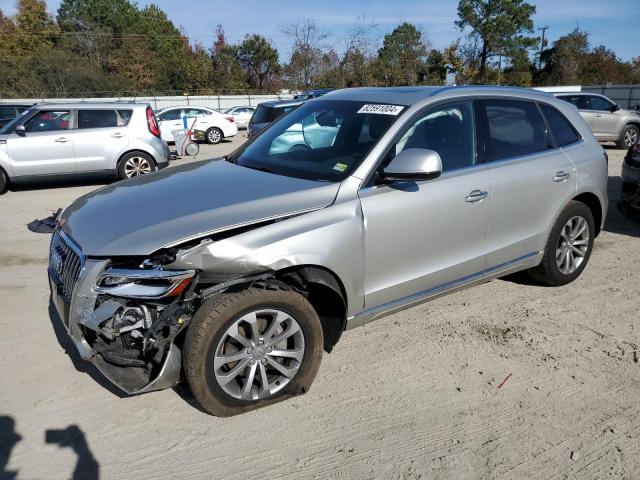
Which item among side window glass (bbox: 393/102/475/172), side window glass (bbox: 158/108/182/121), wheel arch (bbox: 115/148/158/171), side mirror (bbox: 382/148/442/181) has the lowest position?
wheel arch (bbox: 115/148/158/171)

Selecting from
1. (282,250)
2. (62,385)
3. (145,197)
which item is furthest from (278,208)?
(62,385)

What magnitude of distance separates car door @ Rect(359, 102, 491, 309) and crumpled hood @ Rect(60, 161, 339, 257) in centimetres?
Result: 42

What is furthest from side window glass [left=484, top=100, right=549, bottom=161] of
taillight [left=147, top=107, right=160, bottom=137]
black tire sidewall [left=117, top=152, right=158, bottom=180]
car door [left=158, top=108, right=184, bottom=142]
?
car door [left=158, top=108, right=184, bottom=142]

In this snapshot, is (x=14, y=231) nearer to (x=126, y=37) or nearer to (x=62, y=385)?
(x=62, y=385)

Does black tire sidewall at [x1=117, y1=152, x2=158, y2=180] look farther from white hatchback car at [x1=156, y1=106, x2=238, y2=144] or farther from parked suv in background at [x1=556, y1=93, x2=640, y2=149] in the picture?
parked suv in background at [x1=556, y1=93, x2=640, y2=149]

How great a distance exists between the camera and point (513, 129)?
4.13 meters

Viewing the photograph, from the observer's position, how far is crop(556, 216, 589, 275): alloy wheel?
4.55m

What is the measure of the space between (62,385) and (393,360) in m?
2.18

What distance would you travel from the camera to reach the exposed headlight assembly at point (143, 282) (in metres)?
2.62

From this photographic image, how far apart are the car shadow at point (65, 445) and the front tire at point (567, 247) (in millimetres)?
3761

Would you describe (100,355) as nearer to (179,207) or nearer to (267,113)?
(179,207)

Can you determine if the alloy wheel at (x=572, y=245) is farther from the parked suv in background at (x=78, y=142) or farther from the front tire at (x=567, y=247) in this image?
the parked suv in background at (x=78, y=142)

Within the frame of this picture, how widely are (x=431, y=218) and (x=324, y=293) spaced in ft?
3.03

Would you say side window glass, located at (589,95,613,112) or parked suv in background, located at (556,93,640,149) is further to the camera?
side window glass, located at (589,95,613,112)
